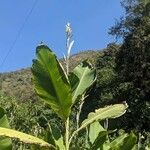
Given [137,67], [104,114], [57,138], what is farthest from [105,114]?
[137,67]

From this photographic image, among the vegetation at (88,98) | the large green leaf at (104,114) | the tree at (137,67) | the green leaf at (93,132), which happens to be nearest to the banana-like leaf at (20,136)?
the vegetation at (88,98)

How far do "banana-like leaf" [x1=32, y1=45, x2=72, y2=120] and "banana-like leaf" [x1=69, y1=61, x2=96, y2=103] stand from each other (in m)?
0.08

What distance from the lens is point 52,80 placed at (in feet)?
9.72

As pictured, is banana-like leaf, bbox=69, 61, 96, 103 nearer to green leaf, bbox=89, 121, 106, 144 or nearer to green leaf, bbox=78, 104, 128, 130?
green leaf, bbox=78, 104, 128, 130

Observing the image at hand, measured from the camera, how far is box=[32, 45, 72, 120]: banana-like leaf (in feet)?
9.66

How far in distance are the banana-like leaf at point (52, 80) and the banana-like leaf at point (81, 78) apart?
8 centimetres

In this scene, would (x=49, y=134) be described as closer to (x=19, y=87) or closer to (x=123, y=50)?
(x=123, y=50)

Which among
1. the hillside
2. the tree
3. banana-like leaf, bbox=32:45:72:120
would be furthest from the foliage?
the hillside

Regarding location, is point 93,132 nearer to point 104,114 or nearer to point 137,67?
point 104,114

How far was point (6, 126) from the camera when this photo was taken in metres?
2.89

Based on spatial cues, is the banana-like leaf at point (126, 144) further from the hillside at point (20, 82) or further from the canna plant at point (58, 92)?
the hillside at point (20, 82)

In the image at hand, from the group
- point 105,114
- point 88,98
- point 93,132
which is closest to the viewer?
point 105,114

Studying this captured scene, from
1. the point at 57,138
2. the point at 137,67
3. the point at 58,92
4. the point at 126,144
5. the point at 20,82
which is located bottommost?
the point at 126,144

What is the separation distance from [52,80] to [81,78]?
10.3 inches
